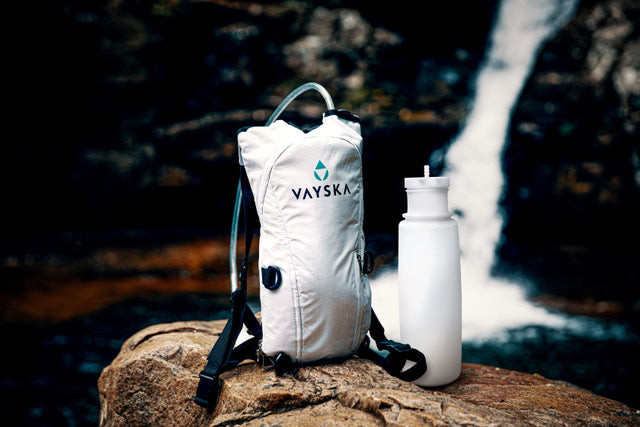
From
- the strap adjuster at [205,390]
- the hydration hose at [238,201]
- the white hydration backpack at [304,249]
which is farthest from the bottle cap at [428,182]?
the strap adjuster at [205,390]

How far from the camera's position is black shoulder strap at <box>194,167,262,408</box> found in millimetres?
1522

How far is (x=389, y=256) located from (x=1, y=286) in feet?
17.1

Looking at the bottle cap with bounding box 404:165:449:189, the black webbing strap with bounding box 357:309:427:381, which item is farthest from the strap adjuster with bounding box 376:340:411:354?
the bottle cap with bounding box 404:165:449:189

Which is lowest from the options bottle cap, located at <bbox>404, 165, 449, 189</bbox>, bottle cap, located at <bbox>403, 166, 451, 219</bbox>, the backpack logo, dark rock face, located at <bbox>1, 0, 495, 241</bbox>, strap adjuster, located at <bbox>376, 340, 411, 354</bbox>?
strap adjuster, located at <bbox>376, 340, 411, 354</bbox>

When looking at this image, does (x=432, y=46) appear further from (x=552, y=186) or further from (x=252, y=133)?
(x=252, y=133)

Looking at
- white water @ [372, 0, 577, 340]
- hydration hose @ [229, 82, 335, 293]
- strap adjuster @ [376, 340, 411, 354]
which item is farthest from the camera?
white water @ [372, 0, 577, 340]

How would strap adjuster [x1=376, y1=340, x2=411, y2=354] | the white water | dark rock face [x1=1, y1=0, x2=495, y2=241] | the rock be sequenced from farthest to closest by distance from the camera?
1. dark rock face [x1=1, y1=0, x2=495, y2=241]
2. the white water
3. strap adjuster [x1=376, y1=340, x2=411, y2=354]
4. the rock

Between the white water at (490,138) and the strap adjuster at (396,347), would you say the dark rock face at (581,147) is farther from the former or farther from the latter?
the strap adjuster at (396,347)

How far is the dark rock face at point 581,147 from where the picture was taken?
6.61 meters

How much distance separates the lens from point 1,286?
20.3 ft

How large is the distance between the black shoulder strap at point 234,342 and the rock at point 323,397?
4 centimetres

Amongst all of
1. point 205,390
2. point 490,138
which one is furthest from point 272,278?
point 490,138

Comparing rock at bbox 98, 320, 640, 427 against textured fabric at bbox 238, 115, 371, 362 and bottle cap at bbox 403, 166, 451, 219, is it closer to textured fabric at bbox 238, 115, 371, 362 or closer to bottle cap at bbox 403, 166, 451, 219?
textured fabric at bbox 238, 115, 371, 362

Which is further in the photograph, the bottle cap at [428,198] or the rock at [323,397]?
the bottle cap at [428,198]
